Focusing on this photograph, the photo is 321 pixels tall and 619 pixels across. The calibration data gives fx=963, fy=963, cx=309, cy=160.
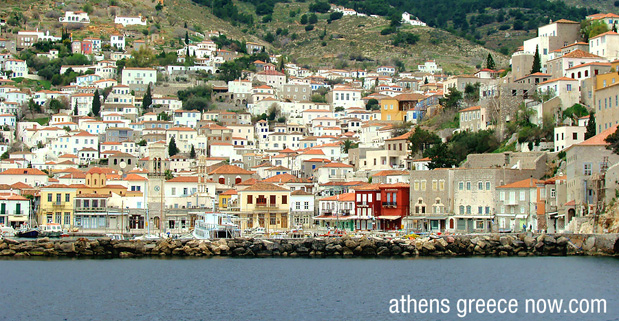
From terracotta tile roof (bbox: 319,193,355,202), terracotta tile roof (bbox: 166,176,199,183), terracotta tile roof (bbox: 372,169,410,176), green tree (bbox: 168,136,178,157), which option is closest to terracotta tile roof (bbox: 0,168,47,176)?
terracotta tile roof (bbox: 166,176,199,183)

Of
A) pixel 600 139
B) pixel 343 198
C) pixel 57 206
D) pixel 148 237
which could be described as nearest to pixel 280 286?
pixel 148 237

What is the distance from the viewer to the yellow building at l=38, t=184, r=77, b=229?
65938 millimetres

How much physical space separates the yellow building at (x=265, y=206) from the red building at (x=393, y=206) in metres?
6.54

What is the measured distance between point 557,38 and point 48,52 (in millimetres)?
82454

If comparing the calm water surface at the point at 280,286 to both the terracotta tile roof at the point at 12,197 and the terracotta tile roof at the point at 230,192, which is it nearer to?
the terracotta tile roof at the point at 12,197

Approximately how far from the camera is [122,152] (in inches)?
3693

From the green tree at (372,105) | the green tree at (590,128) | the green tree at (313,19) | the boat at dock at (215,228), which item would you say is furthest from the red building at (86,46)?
the green tree at (590,128)

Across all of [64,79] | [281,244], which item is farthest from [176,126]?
[281,244]

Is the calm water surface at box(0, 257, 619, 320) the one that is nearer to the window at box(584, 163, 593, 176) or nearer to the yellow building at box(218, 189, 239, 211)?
the window at box(584, 163, 593, 176)

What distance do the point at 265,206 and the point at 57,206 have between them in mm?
14358

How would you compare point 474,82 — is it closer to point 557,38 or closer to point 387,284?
point 557,38

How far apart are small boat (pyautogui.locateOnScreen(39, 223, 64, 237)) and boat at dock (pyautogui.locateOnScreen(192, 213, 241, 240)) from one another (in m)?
8.51

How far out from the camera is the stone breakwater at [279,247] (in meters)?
53.5

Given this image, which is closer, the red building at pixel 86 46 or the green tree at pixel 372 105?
the green tree at pixel 372 105
